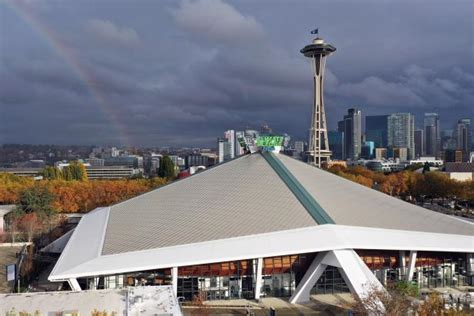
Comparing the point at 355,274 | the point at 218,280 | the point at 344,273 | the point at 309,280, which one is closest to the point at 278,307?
the point at 309,280

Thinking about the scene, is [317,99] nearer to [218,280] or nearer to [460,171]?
[460,171]

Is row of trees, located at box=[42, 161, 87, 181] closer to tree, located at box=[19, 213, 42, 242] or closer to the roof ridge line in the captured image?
tree, located at box=[19, 213, 42, 242]

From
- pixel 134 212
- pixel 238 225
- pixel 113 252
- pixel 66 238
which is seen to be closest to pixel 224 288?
pixel 238 225

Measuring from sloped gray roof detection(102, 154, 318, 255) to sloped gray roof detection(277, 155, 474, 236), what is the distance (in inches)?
79.3

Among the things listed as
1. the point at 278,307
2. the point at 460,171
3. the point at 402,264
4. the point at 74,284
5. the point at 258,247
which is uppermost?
the point at 460,171

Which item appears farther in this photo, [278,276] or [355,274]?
[278,276]

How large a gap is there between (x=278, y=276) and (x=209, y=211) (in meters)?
5.73

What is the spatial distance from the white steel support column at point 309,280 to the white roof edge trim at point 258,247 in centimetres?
170

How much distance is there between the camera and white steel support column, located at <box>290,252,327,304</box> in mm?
26266

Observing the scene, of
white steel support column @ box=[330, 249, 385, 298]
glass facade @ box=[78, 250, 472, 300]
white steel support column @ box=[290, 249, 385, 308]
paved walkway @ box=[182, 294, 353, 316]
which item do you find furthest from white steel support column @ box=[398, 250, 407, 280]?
white steel support column @ box=[330, 249, 385, 298]

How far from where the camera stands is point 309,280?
26391 mm

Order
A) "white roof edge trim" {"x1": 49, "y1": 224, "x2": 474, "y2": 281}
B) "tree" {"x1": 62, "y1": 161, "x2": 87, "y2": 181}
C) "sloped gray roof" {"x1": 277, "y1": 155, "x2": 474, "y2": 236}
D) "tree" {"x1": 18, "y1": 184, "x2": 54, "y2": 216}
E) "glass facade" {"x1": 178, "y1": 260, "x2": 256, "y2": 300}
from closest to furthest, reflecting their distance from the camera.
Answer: "white roof edge trim" {"x1": 49, "y1": 224, "x2": 474, "y2": 281}, "glass facade" {"x1": 178, "y1": 260, "x2": 256, "y2": 300}, "sloped gray roof" {"x1": 277, "y1": 155, "x2": 474, "y2": 236}, "tree" {"x1": 18, "y1": 184, "x2": 54, "y2": 216}, "tree" {"x1": 62, "y1": 161, "x2": 87, "y2": 181}

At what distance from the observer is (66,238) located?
37.1m

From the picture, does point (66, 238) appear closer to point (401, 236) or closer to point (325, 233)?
point (325, 233)
